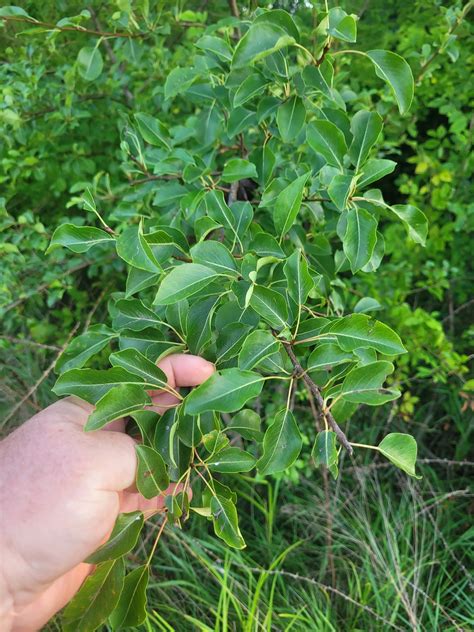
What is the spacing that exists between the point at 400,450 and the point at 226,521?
0.26 meters

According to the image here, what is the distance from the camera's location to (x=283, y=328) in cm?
77

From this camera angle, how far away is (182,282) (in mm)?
701

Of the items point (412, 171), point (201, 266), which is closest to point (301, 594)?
point (201, 266)

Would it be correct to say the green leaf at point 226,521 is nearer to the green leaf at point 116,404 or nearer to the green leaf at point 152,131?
the green leaf at point 116,404

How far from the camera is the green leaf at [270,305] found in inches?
28.8

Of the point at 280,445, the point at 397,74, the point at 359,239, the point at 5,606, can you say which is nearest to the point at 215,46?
the point at 397,74

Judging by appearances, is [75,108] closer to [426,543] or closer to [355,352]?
[355,352]

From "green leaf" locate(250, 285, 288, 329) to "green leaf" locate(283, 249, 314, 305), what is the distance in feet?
0.06

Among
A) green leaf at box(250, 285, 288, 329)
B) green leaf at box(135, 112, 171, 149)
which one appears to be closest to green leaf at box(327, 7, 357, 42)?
green leaf at box(250, 285, 288, 329)

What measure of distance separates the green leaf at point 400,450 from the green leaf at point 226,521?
0.23 m

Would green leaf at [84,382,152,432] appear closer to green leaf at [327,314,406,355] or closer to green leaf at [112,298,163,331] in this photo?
green leaf at [112,298,163,331]

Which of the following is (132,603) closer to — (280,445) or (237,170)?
(280,445)

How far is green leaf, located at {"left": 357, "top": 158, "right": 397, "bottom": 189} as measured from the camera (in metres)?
0.85

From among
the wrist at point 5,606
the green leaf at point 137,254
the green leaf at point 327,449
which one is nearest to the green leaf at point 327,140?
the green leaf at point 137,254
